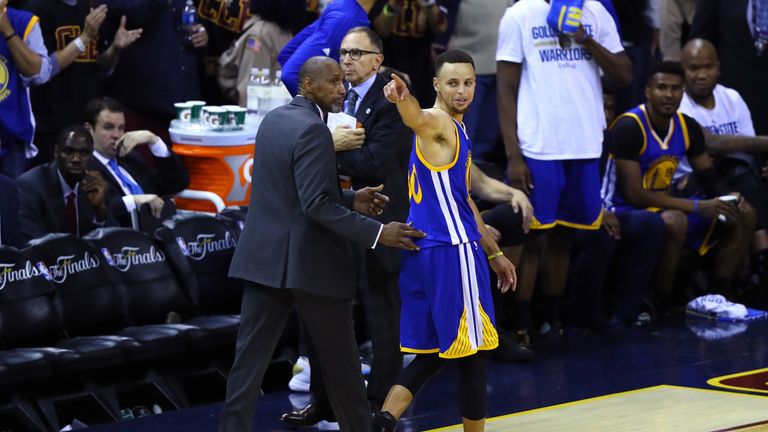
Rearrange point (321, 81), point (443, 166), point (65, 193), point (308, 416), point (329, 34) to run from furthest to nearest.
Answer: point (65, 193) < point (329, 34) < point (308, 416) < point (443, 166) < point (321, 81)

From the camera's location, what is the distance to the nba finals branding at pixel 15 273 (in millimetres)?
7160

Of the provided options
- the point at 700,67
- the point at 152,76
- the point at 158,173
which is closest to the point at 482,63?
the point at 700,67

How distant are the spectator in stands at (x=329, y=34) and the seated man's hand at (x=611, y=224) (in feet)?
7.78

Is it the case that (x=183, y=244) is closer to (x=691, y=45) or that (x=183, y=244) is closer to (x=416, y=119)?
(x=416, y=119)

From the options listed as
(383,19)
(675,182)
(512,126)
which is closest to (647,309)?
(675,182)

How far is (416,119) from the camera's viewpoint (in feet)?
19.4

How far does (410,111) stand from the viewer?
5.86 m

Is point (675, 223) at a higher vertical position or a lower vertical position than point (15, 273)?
lower

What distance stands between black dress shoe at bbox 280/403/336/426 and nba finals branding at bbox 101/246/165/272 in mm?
1499

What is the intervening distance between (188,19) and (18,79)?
158cm

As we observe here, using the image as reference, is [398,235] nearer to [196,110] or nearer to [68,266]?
[68,266]

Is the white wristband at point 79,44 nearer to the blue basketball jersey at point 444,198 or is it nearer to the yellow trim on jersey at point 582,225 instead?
the yellow trim on jersey at point 582,225

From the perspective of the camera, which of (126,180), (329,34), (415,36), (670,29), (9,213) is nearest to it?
(329,34)

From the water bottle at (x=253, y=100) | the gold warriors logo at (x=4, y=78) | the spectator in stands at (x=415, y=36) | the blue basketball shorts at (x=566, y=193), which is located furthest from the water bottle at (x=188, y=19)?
the blue basketball shorts at (x=566, y=193)
